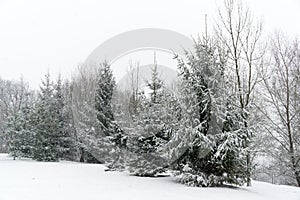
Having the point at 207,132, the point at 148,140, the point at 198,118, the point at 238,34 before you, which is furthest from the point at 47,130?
the point at 238,34

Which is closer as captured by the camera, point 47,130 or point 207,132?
point 207,132

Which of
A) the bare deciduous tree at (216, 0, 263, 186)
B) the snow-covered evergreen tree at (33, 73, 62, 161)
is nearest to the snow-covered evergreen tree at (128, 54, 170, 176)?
the bare deciduous tree at (216, 0, 263, 186)

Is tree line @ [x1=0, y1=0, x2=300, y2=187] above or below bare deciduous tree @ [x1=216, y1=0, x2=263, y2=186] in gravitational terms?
below

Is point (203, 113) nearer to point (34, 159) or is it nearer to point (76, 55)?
point (34, 159)

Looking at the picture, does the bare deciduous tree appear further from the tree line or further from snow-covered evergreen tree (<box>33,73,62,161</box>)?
snow-covered evergreen tree (<box>33,73,62,161</box>)

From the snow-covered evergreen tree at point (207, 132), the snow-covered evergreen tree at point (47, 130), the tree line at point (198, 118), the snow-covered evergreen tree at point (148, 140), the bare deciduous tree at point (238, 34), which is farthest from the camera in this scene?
the snow-covered evergreen tree at point (47, 130)

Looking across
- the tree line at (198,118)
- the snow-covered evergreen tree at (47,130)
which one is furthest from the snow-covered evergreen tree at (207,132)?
the snow-covered evergreen tree at (47,130)

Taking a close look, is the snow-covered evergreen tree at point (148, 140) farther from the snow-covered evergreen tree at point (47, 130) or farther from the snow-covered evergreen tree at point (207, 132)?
the snow-covered evergreen tree at point (47, 130)

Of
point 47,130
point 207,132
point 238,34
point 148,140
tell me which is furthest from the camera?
point 47,130

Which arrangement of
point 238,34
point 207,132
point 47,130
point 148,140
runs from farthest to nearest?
1. point 47,130
2. point 238,34
3. point 148,140
4. point 207,132

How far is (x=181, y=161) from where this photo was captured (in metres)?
8.30

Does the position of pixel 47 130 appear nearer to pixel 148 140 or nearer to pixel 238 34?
pixel 148 140

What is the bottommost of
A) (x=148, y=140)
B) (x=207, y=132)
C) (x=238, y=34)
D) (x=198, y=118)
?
(x=148, y=140)

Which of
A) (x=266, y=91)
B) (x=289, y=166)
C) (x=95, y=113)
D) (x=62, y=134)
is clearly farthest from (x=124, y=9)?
(x=289, y=166)
